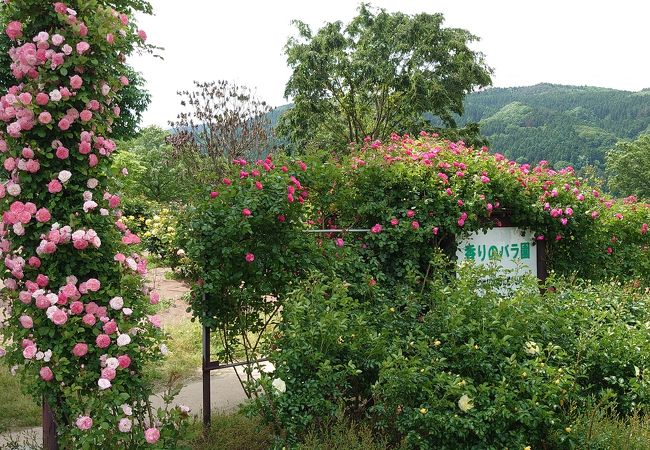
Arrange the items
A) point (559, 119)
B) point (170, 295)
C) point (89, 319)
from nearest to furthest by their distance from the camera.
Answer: point (89, 319) → point (170, 295) → point (559, 119)

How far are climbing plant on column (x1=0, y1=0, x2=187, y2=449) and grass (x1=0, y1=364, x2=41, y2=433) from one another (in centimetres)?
170

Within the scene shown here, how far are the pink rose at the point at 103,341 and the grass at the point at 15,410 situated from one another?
1902 mm

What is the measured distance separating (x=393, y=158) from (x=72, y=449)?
3499 millimetres

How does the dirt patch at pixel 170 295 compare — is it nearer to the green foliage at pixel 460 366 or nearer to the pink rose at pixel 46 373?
the green foliage at pixel 460 366

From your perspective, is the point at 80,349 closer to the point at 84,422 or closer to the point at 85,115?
the point at 84,422

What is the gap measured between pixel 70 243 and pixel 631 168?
44.1 m

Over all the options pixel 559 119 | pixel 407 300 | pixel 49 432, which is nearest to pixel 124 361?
pixel 49 432

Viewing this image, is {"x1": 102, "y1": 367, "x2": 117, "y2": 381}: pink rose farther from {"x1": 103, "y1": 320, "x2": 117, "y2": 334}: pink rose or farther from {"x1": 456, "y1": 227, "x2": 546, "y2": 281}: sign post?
{"x1": 456, "y1": 227, "x2": 546, "y2": 281}: sign post

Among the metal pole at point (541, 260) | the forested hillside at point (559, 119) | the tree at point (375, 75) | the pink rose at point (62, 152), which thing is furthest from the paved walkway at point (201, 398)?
the forested hillside at point (559, 119)

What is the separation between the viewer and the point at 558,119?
213ft

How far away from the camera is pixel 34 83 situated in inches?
132

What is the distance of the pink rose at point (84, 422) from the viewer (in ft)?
10.3

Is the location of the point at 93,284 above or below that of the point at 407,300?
above

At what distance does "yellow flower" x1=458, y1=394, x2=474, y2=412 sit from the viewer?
3.28 m
